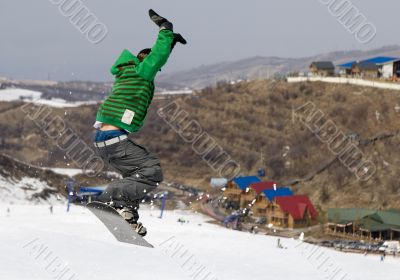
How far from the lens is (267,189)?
64938 millimetres

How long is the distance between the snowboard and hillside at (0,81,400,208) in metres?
59.5

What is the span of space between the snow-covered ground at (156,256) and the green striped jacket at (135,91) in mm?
5641

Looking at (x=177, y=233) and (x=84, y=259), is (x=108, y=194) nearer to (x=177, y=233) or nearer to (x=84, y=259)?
(x=84, y=259)

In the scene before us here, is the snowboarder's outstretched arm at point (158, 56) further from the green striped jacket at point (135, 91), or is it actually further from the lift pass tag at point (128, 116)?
the lift pass tag at point (128, 116)

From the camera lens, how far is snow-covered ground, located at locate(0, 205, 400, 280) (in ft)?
44.5

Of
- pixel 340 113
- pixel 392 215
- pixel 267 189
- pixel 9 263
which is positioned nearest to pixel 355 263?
pixel 9 263

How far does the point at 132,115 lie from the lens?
7078mm

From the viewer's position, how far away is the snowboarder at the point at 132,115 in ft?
23.1

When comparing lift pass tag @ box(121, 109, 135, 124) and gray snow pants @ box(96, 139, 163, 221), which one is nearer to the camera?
lift pass tag @ box(121, 109, 135, 124)

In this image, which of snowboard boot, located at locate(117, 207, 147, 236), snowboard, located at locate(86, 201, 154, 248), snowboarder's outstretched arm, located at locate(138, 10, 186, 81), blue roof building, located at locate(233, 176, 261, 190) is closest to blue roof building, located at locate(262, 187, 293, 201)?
blue roof building, located at locate(233, 176, 261, 190)

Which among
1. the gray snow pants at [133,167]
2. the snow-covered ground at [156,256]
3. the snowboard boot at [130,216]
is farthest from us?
the snow-covered ground at [156,256]

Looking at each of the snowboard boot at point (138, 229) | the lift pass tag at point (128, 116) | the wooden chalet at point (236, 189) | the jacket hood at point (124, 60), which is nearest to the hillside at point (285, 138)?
the wooden chalet at point (236, 189)

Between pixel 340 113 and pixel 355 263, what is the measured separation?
2730 inches

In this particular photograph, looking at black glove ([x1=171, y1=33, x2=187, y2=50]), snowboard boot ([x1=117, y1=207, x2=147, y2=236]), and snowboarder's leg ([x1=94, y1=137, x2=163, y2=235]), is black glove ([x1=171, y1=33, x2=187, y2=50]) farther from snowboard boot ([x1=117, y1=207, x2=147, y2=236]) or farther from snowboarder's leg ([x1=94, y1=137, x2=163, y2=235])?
snowboard boot ([x1=117, y1=207, x2=147, y2=236])
